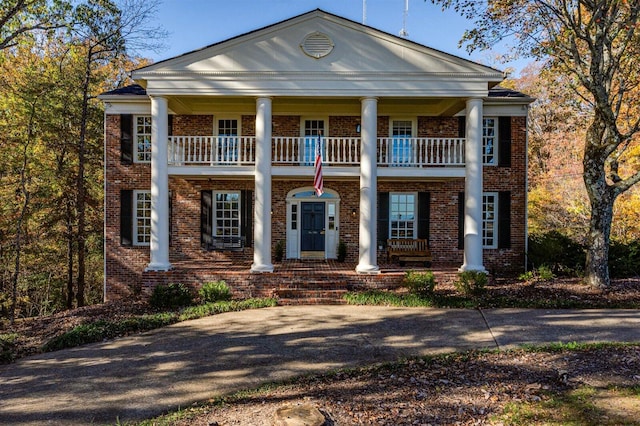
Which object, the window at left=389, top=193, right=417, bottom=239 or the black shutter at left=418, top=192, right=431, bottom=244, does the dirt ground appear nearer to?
the black shutter at left=418, top=192, right=431, bottom=244

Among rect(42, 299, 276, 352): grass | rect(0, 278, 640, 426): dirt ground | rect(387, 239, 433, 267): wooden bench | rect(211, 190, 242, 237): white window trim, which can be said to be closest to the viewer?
rect(0, 278, 640, 426): dirt ground

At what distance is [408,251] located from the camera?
13539mm

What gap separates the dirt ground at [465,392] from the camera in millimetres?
4273

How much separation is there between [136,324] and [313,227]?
7.01 m

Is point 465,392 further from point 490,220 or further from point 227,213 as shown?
point 227,213

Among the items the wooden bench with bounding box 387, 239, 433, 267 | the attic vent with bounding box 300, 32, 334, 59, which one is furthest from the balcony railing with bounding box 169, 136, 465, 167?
the wooden bench with bounding box 387, 239, 433, 267

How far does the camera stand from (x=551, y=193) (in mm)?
21438

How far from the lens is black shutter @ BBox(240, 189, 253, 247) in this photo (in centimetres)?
1402

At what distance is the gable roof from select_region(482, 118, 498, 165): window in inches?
107

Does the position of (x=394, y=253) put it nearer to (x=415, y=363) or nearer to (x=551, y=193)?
(x=415, y=363)

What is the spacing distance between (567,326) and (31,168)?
18.3 m

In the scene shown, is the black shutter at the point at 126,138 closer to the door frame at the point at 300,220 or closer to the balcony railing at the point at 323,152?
the balcony railing at the point at 323,152

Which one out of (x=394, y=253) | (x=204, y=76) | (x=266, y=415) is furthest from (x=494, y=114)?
(x=266, y=415)

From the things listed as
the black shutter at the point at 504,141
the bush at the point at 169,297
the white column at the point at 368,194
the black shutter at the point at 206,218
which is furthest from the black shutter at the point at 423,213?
the bush at the point at 169,297
